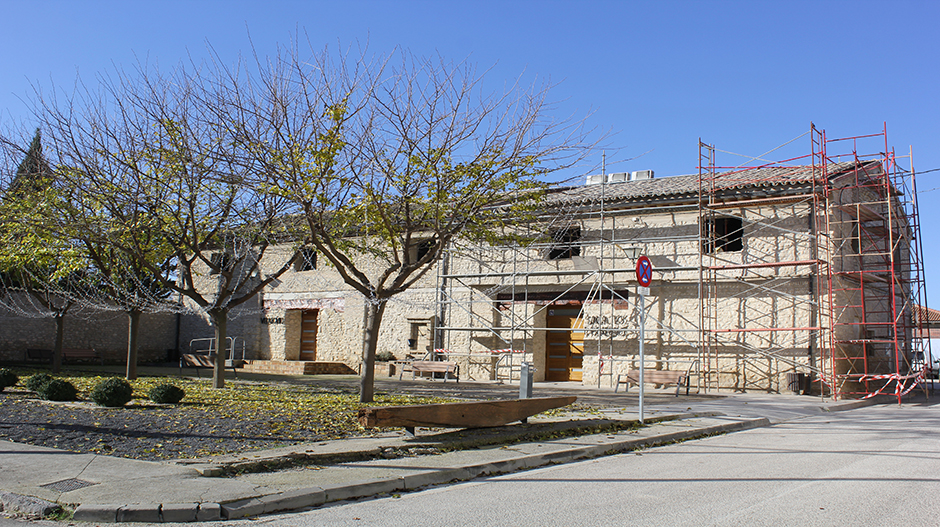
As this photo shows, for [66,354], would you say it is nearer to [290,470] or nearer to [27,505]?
[290,470]

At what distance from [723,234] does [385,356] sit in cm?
1114

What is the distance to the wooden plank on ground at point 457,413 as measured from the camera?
7.57 m

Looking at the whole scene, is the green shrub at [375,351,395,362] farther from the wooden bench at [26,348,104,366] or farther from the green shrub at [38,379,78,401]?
the green shrub at [38,379,78,401]

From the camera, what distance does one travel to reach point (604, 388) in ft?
64.9

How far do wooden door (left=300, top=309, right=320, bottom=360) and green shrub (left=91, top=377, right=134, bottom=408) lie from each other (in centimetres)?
1548

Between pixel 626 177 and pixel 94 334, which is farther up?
pixel 626 177

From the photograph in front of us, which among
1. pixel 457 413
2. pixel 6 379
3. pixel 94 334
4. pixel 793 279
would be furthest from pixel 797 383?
pixel 94 334

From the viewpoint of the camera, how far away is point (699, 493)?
6.08 m

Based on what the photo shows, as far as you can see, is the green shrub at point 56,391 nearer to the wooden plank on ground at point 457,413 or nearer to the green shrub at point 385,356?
the wooden plank on ground at point 457,413

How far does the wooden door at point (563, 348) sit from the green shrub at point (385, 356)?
17.0 ft

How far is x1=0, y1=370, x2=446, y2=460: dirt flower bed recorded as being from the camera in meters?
7.75

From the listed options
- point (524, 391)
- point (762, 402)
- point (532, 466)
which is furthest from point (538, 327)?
point (532, 466)

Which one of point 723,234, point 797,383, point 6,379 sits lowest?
point 797,383

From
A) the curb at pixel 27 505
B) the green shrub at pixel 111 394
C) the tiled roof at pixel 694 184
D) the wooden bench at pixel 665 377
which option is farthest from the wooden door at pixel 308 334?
the curb at pixel 27 505
